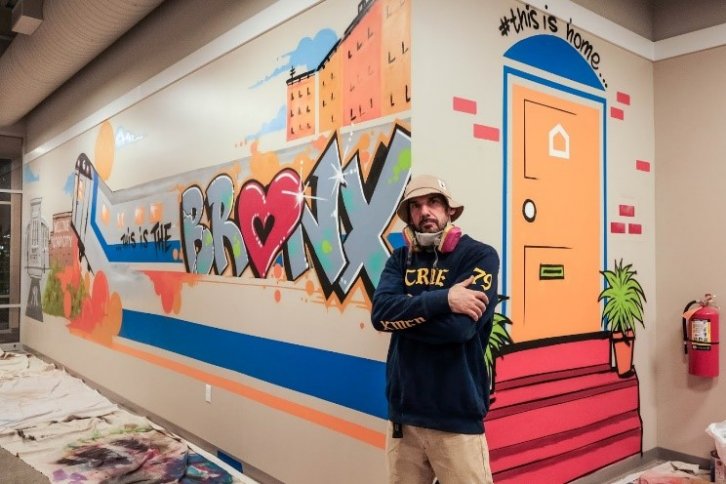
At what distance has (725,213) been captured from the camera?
12.0 feet

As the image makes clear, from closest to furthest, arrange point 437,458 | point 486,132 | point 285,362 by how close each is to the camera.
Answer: point 437,458, point 486,132, point 285,362

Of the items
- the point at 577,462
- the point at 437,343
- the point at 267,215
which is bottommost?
the point at 577,462

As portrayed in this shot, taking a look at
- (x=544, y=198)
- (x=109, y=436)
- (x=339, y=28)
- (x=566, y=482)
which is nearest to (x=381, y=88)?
(x=339, y=28)

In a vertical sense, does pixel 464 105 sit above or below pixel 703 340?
above

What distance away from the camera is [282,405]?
3.33m

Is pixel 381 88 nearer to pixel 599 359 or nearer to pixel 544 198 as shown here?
pixel 544 198

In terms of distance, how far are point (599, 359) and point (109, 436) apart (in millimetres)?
3466

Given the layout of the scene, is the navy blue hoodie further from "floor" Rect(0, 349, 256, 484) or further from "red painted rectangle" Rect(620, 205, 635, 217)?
"red painted rectangle" Rect(620, 205, 635, 217)

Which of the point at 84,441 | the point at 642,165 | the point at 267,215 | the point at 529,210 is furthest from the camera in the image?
the point at 84,441

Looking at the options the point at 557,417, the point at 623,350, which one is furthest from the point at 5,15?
the point at 623,350

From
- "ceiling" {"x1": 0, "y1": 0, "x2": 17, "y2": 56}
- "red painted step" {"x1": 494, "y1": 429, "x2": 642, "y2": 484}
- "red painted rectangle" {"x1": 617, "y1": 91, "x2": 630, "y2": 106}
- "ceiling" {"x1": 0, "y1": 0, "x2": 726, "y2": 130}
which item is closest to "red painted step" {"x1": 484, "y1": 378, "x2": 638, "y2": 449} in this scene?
"red painted step" {"x1": 494, "y1": 429, "x2": 642, "y2": 484}

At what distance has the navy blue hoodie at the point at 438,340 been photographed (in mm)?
2037

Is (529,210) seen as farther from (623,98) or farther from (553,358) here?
(623,98)

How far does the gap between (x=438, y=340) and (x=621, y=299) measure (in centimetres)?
213
